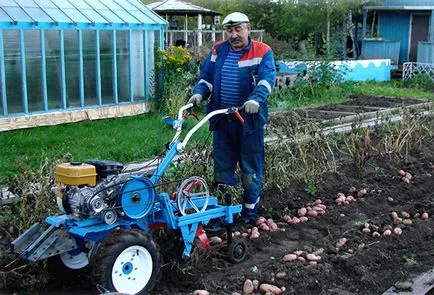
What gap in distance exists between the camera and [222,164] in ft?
20.5

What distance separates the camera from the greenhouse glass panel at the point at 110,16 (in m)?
12.6

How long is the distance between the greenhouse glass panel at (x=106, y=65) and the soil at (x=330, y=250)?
6135mm

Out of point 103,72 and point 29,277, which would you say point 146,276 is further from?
point 103,72

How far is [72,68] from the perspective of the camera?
12.0 metres

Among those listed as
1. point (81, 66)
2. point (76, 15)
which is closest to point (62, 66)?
point (81, 66)

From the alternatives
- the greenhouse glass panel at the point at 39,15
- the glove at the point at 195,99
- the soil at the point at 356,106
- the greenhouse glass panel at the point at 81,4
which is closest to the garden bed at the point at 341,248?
the glove at the point at 195,99

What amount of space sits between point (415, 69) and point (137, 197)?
19.1 m

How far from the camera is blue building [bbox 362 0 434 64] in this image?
23.5m

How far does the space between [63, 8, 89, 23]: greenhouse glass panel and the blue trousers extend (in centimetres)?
657

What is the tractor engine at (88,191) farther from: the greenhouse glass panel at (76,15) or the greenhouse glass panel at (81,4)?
the greenhouse glass panel at (81,4)

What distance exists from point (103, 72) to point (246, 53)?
23.0 feet

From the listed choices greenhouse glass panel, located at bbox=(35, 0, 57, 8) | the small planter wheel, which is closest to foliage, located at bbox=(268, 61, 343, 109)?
greenhouse glass panel, located at bbox=(35, 0, 57, 8)

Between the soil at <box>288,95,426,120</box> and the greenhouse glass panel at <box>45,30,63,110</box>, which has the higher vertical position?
the greenhouse glass panel at <box>45,30,63,110</box>

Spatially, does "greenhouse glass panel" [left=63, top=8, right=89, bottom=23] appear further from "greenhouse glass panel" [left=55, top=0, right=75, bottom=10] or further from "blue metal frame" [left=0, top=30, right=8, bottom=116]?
"blue metal frame" [left=0, top=30, right=8, bottom=116]
